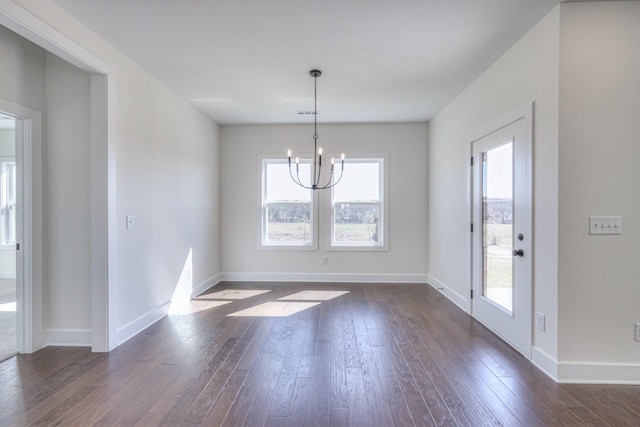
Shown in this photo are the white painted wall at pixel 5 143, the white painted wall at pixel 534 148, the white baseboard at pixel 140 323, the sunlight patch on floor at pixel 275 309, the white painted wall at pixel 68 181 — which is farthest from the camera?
the white painted wall at pixel 5 143

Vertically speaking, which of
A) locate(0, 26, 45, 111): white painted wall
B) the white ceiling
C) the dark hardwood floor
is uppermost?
the white ceiling

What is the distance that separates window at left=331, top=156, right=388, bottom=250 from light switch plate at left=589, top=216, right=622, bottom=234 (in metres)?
3.36

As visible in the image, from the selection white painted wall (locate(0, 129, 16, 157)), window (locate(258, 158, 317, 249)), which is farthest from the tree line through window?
white painted wall (locate(0, 129, 16, 157))

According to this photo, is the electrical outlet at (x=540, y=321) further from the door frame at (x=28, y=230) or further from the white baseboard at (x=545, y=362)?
the door frame at (x=28, y=230)

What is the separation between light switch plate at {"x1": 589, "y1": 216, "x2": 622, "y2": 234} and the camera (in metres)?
2.28

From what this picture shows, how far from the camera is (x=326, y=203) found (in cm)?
550

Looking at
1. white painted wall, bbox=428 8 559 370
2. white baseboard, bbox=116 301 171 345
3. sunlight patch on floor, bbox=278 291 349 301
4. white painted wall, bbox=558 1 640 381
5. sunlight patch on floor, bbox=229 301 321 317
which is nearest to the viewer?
white painted wall, bbox=558 1 640 381

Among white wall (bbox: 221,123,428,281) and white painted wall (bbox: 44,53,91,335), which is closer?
white painted wall (bbox: 44,53,91,335)

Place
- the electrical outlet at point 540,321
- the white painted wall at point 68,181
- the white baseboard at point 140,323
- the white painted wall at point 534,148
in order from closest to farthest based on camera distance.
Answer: the white painted wall at point 534,148 → the electrical outlet at point 540,321 → the white painted wall at point 68,181 → the white baseboard at point 140,323

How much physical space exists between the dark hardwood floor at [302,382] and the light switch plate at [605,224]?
110 centimetres

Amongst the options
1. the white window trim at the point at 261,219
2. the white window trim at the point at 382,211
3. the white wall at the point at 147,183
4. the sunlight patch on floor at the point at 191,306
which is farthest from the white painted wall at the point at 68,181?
the white window trim at the point at 382,211

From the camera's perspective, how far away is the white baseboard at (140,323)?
2.99 metres

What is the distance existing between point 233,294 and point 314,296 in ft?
3.97

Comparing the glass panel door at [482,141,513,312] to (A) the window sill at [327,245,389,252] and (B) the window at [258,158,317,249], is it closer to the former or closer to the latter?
(A) the window sill at [327,245,389,252]
